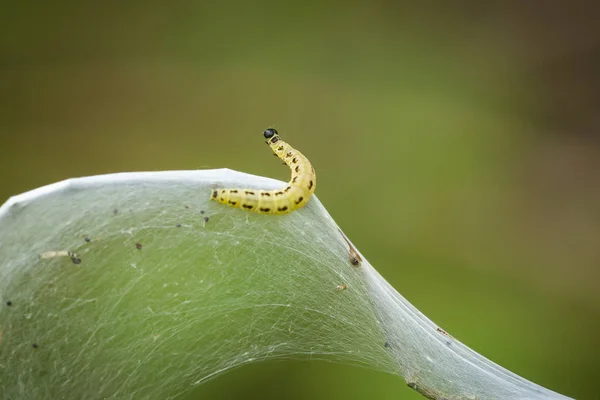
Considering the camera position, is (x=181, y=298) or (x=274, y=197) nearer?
(x=274, y=197)

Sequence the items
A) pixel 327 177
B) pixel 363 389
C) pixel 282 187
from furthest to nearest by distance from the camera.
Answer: pixel 327 177 < pixel 363 389 < pixel 282 187

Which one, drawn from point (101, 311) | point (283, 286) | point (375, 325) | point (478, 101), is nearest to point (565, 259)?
point (478, 101)

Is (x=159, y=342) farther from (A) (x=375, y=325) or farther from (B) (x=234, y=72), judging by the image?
(B) (x=234, y=72)

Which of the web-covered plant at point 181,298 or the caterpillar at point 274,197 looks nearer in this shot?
the web-covered plant at point 181,298

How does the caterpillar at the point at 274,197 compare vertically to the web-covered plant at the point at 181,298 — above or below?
above

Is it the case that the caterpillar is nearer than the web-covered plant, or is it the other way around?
the web-covered plant

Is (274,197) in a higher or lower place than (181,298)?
higher

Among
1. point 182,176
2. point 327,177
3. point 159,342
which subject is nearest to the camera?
point 182,176

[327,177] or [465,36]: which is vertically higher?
[465,36]
